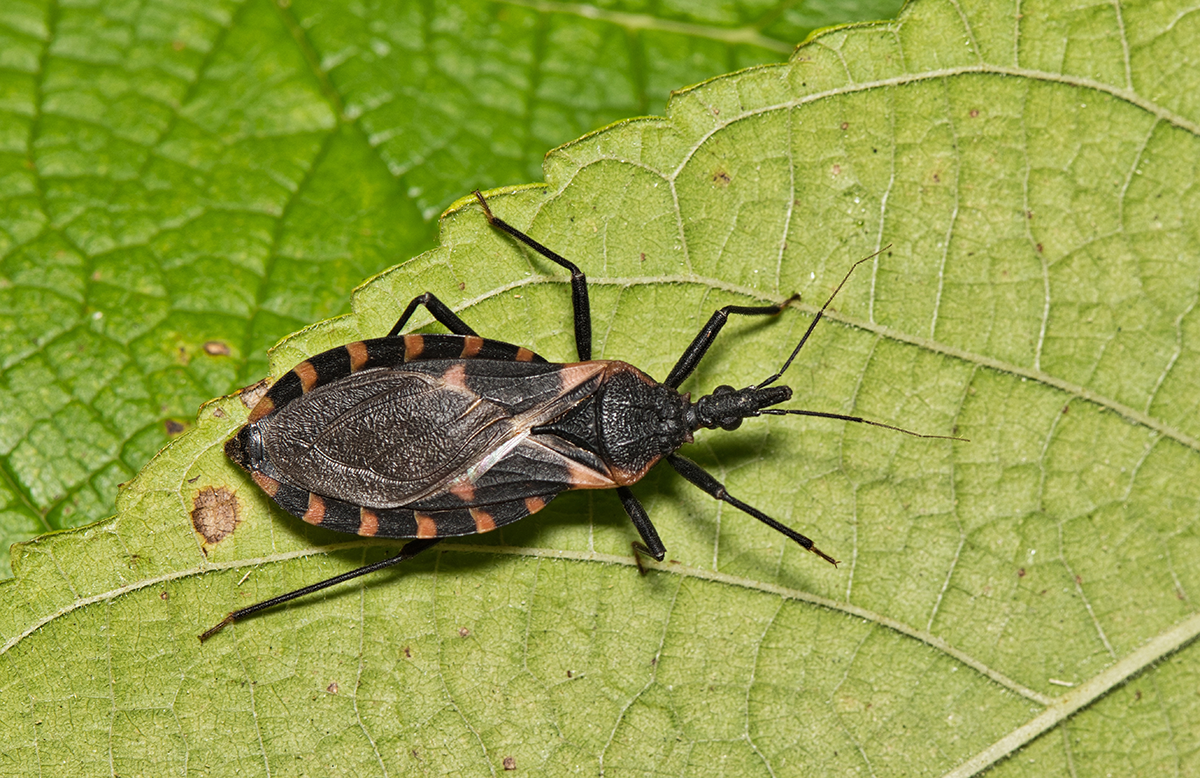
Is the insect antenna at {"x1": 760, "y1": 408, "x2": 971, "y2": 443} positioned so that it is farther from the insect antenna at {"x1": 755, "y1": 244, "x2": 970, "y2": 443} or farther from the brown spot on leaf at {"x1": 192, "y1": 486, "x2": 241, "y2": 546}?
the brown spot on leaf at {"x1": 192, "y1": 486, "x2": 241, "y2": 546}

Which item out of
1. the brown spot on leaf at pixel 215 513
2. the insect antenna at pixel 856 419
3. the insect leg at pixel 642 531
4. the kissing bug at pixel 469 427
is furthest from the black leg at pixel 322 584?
the insect antenna at pixel 856 419

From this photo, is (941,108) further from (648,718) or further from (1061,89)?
(648,718)

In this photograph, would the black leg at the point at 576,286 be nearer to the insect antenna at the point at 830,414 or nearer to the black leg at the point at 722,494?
the black leg at the point at 722,494

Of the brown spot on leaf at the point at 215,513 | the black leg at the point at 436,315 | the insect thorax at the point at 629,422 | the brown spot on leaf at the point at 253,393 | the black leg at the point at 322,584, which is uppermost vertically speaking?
the black leg at the point at 436,315

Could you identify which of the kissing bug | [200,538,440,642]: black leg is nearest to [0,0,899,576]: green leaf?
the kissing bug

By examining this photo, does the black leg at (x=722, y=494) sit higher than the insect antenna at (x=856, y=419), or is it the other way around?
the insect antenna at (x=856, y=419)

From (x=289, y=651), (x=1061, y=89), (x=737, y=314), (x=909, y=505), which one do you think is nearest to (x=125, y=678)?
(x=289, y=651)
